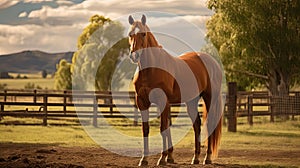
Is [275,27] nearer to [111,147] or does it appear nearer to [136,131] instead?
[136,131]

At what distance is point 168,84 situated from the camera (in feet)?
27.1

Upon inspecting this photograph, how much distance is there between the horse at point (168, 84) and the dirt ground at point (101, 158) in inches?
20.1

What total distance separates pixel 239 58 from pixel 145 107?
18366mm

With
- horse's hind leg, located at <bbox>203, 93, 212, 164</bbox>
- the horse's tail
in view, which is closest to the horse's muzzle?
horse's hind leg, located at <bbox>203, 93, 212, 164</bbox>

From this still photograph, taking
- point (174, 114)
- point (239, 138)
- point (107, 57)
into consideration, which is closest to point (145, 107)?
point (239, 138)

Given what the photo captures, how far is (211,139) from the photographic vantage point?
9.30 m

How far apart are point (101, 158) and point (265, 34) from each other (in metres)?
16.0

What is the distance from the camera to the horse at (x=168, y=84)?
313 inches

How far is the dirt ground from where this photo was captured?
8.48m

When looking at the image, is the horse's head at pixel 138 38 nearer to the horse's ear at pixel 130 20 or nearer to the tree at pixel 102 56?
the horse's ear at pixel 130 20

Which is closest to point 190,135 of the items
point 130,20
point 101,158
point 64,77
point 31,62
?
point 101,158

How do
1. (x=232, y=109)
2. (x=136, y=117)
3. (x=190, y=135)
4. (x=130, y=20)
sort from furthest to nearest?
(x=136, y=117), (x=232, y=109), (x=190, y=135), (x=130, y=20)

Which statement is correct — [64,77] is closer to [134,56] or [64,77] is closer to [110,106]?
[110,106]

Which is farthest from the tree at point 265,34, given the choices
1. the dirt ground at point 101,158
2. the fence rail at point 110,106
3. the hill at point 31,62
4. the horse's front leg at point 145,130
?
the hill at point 31,62
